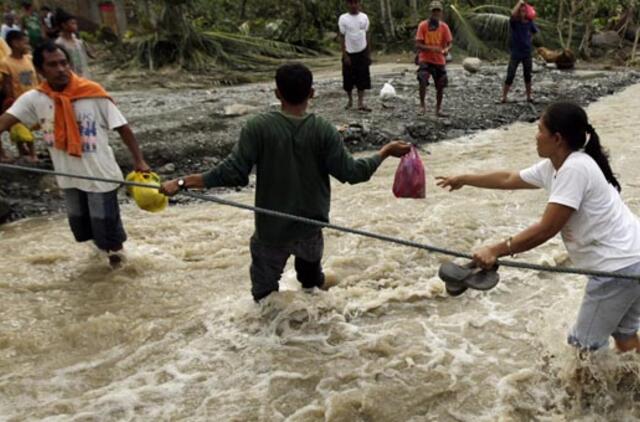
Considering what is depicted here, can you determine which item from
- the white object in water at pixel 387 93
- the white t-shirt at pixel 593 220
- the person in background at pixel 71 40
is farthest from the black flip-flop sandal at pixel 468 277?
the white object in water at pixel 387 93

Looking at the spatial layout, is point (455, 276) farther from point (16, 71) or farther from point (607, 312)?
point (16, 71)

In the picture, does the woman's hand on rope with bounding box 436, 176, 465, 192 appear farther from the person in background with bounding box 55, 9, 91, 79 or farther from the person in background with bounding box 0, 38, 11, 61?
the person in background with bounding box 55, 9, 91, 79

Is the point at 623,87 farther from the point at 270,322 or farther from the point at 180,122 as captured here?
the point at 270,322

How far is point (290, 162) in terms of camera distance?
3035 millimetres

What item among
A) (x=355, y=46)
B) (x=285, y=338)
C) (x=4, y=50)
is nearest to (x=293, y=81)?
(x=285, y=338)

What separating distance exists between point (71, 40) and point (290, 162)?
6250 mm

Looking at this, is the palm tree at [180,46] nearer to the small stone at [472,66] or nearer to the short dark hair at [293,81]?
the small stone at [472,66]

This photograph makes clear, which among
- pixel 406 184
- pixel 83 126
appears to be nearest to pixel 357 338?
pixel 406 184

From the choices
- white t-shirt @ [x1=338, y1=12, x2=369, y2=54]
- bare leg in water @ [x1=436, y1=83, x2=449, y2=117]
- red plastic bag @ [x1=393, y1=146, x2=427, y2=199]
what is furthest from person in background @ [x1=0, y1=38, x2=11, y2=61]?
bare leg in water @ [x1=436, y1=83, x2=449, y2=117]

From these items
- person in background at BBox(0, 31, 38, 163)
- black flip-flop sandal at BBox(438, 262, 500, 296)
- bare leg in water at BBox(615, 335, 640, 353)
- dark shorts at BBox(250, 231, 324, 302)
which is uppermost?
person in background at BBox(0, 31, 38, 163)

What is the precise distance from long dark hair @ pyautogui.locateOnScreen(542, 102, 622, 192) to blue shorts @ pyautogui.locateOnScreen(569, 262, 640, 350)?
1.62 ft

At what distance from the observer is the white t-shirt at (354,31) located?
8.80 metres

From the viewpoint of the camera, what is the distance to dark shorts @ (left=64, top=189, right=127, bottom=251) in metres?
4.07

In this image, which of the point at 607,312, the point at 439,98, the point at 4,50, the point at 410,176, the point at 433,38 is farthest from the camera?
the point at 439,98
